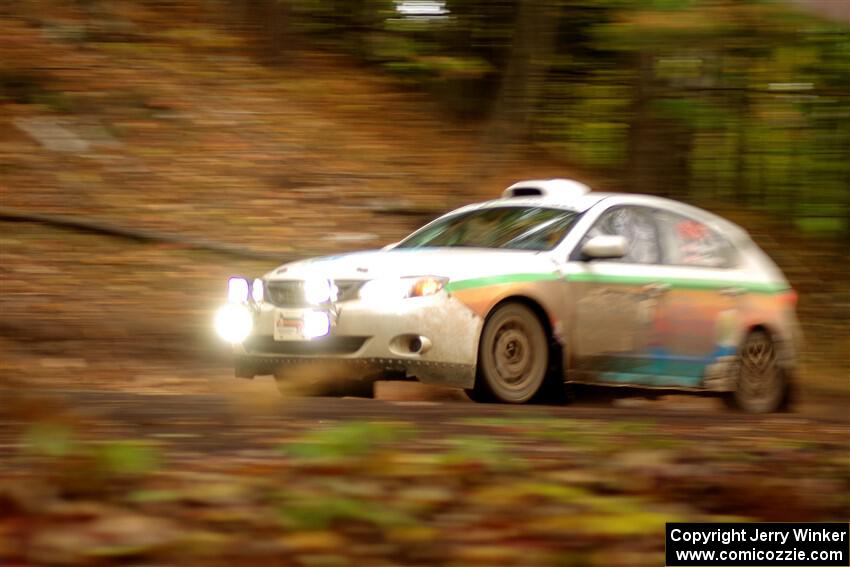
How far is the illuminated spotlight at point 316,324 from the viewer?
8664mm

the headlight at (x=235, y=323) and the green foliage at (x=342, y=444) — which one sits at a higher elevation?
the headlight at (x=235, y=323)

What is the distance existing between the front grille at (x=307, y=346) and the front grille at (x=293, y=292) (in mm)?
236

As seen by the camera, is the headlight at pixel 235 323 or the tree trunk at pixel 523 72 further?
the tree trunk at pixel 523 72

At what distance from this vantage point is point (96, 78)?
1689cm

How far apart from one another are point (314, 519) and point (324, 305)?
4.37 m

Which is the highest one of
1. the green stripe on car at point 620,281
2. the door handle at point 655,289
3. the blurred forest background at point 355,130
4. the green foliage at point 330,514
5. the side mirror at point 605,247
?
the blurred forest background at point 355,130

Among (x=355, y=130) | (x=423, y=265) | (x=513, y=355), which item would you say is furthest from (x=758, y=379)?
(x=355, y=130)

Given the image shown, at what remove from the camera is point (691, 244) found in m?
10.2

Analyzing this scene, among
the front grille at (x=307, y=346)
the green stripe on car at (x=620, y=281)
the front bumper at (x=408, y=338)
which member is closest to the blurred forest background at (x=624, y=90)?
the green stripe on car at (x=620, y=281)

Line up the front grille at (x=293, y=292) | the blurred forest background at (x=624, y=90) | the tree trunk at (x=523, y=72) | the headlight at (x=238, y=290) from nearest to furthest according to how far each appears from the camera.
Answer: the front grille at (x=293, y=292) → the headlight at (x=238, y=290) → the blurred forest background at (x=624, y=90) → the tree trunk at (x=523, y=72)

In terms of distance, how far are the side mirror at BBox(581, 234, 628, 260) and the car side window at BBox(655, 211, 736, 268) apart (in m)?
0.77

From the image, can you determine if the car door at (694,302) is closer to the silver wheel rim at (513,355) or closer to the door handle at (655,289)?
the door handle at (655,289)

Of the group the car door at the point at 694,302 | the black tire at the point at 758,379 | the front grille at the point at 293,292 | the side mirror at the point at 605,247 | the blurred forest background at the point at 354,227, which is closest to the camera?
the blurred forest background at the point at 354,227

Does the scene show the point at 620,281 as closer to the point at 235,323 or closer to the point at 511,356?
the point at 511,356
